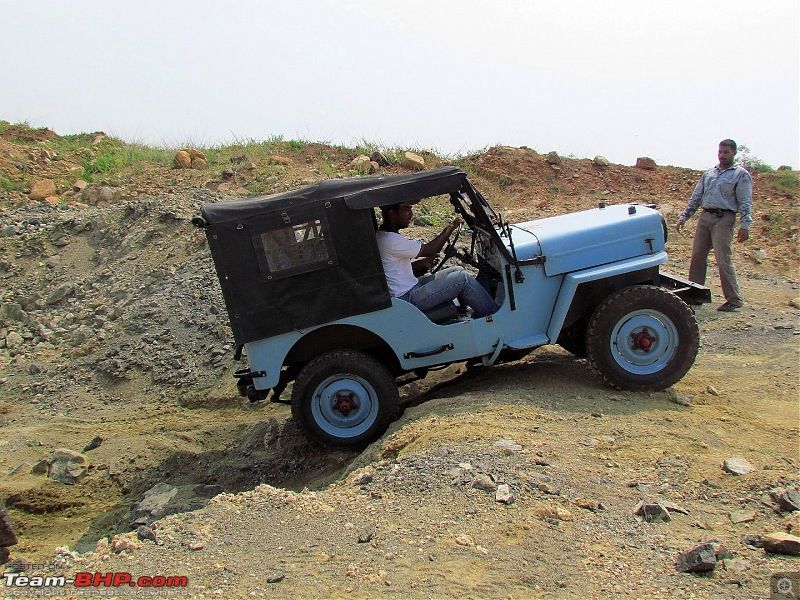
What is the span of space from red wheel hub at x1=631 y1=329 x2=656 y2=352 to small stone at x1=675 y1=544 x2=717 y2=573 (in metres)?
2.73

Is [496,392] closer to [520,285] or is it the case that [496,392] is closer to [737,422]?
[520,285]

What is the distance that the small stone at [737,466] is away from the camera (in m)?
4.58

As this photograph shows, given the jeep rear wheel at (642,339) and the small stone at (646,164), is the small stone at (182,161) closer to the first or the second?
the small stone at (646,164)

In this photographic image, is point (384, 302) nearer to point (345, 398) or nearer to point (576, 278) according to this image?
point (345, 398)

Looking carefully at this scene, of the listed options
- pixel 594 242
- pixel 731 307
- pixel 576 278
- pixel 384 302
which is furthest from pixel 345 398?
pixel 731 307

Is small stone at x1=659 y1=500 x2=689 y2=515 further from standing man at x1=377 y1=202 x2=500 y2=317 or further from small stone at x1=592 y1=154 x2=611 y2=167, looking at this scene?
small stone at x1=592 y1=154 x2=611 y2=167

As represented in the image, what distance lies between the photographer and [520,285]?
236 inches

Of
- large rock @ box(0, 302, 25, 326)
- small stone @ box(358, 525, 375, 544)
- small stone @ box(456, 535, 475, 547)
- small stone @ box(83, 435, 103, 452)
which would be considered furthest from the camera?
large rock @ box(0, 302, 25, 326)

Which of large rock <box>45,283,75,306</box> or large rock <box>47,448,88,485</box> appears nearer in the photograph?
large rock <box>47,448,88,485</box>

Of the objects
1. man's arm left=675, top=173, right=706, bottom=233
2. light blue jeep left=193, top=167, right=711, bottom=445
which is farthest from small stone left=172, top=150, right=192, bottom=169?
man's arm left=675, top=173, right=706, bottom=233

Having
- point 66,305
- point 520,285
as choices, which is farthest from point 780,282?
point 66,305

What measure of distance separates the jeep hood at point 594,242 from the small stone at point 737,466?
1975 millimetres

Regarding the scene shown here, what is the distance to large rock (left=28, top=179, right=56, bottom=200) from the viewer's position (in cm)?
1445

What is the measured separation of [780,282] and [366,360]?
686 centimetres
